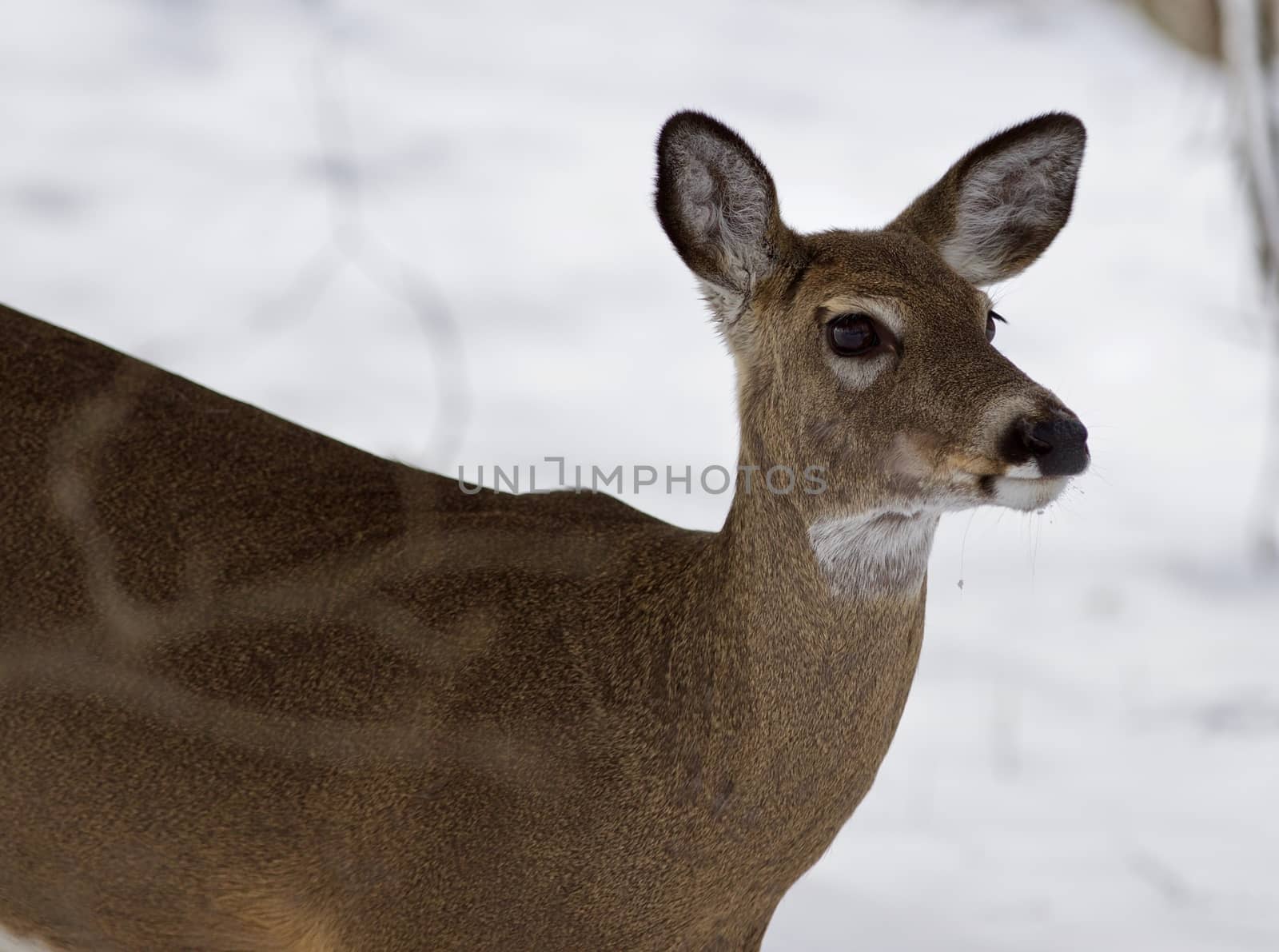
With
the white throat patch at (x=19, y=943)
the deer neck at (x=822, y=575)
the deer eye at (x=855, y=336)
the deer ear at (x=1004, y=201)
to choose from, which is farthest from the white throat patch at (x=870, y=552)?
the white throat patch at (x=19, y=943)

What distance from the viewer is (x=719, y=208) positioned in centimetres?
389

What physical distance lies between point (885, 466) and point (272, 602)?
142 centimetres

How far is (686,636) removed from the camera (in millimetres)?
3779

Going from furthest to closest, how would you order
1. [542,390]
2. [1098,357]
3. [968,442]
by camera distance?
[1098,357]
[542,390]
[968,442]

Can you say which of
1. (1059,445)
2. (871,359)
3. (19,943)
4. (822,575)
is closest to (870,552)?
(822,575)

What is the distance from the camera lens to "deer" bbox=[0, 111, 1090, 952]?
3.56 metres

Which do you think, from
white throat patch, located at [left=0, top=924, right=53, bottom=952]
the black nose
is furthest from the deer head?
white throat patch, located at [left=0, top=924, right=53, bottom=952]

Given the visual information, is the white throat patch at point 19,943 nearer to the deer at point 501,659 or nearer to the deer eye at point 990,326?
the deer at point 501,659

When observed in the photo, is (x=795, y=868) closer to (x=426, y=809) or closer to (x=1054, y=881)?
(x=426, y=809)

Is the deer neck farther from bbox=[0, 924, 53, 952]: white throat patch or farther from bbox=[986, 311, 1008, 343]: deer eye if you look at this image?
bbox=[0, 924, 53, 952]: white throat patch

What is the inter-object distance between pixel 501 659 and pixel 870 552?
83cm

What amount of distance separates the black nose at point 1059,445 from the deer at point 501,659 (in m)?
0.10

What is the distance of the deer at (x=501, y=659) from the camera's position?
11.7ft

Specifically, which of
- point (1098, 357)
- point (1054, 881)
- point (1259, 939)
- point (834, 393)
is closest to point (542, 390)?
point (1098, 357)
